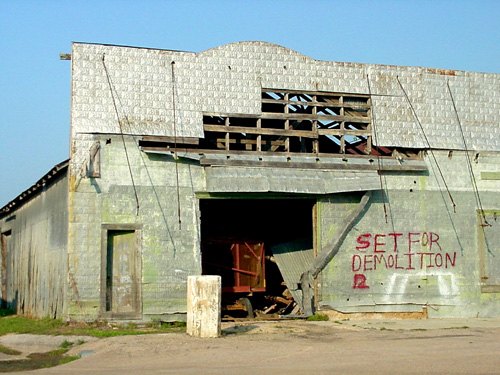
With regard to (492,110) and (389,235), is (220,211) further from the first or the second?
(492,110)

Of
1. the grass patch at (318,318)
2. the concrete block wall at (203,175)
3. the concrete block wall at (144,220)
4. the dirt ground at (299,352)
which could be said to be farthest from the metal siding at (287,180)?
the dirt ground at (299,352)

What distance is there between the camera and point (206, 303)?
16453mm

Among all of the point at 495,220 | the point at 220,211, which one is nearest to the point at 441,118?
the point at 495,220

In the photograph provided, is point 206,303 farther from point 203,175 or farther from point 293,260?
point 293,260

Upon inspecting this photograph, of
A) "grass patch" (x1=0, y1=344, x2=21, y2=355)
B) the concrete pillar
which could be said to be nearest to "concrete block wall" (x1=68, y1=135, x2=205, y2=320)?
"grass patch" (x1=0, y1=344, x2=21, y2=355)

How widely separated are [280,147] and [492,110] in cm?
663

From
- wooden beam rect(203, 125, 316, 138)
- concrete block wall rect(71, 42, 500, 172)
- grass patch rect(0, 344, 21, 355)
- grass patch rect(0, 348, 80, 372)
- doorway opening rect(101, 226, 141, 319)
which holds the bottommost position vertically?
grass patch rect(0, 348, 80, 372)

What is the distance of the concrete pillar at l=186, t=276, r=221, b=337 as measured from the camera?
16.5 metres

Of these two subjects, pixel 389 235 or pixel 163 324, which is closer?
pixel 163 324

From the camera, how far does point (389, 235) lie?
72.0 ft

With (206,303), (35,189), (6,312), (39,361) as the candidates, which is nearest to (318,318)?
(206,303)

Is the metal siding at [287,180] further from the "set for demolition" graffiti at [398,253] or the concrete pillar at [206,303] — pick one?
the concrete pillar at [206,303]

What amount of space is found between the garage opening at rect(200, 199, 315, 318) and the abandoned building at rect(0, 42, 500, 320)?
0.23 ft

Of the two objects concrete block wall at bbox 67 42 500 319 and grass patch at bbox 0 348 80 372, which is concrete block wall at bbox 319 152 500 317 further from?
grass patch at bbox 0 348 80 372
